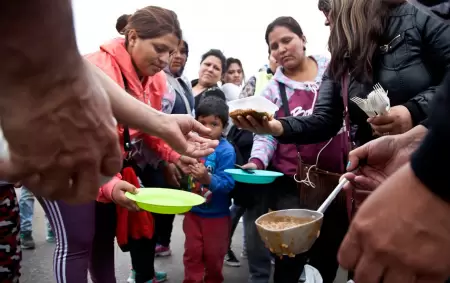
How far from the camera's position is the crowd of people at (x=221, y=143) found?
2.33 ft

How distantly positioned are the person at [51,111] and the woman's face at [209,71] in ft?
11.7

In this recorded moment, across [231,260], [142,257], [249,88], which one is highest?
[249,88]

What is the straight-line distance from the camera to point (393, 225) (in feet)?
2.38

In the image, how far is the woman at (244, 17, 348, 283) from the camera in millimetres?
2479

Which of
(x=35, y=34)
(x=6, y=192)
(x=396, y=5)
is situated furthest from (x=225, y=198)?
(x=35, y=34)

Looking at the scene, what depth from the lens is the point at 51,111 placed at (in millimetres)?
716

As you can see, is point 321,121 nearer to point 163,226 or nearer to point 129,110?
point 129,110

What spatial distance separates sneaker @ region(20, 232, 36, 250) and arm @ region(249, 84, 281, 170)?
2.29m

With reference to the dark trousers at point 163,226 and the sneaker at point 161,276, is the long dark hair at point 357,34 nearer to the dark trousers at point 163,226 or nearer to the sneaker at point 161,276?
the dark trousers at point 163,226

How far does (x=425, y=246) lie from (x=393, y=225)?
6cm

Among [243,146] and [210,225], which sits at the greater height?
[243,146]

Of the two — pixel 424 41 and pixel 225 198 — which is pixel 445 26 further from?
pixel 225 198

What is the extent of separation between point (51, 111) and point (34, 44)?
0.12 m

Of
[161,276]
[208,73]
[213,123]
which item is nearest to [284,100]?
[213,123]
